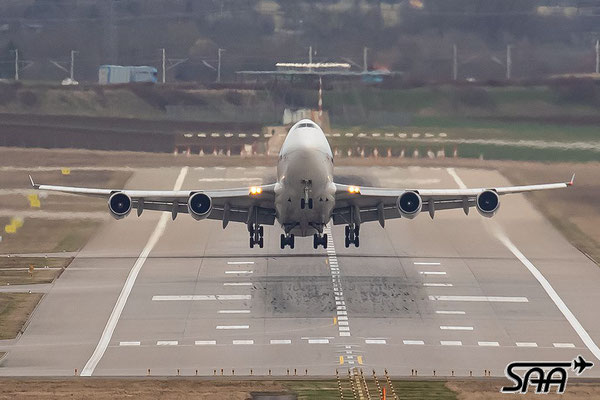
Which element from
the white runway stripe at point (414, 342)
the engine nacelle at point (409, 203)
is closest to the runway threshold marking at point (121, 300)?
the white runway stripe at point (414, 342)

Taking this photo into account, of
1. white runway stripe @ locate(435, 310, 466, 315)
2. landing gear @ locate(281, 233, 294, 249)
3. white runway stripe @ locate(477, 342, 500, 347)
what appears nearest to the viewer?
white runway stripe @ locate(477, 342, 500, 347)

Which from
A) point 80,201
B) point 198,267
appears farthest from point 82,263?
point 80,201

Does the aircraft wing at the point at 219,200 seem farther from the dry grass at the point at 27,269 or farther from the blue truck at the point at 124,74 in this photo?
the blue truck at the point at 124,74

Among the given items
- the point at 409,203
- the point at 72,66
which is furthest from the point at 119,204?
the point at 72,66

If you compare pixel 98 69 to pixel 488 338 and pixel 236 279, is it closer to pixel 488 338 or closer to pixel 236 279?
pixel 236 279

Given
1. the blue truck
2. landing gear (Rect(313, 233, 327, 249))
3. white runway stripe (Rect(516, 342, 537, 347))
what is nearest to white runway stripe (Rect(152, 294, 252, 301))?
landing gear (Rect(313, 233, 327, 249))

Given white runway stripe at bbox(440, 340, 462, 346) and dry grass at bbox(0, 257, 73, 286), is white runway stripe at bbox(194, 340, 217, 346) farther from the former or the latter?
Result: dry grass at bbox(0, 257, 73, 286)
